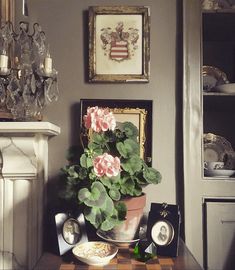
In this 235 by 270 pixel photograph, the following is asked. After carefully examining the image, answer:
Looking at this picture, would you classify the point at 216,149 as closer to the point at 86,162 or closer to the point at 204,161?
the point at 204,161

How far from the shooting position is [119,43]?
69.1 inches

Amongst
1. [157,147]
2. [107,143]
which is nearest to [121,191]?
[107,143]

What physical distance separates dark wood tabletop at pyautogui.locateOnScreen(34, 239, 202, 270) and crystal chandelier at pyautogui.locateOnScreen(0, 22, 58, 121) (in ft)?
2.05

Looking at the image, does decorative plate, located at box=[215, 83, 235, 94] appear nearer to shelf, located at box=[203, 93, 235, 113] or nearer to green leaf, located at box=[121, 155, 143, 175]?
shelf, located at box=[203, 93, 235, 113]

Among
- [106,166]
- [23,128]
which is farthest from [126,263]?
[23,128]

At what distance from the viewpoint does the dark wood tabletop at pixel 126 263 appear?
4.15ft

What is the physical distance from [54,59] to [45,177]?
0.62m

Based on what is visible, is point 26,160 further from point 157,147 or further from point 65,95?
point 157,147

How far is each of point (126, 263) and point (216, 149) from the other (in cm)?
84

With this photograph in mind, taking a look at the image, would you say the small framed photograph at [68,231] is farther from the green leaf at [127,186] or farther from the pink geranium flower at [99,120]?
the pink geranium flower at [99,120]

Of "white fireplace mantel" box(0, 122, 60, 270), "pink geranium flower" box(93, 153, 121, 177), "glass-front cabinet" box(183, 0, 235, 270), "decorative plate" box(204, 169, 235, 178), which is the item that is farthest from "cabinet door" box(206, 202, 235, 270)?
"white fireplace mantel" box(0, 122, 60, 270)

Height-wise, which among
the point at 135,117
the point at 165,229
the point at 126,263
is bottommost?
the point at 126,263

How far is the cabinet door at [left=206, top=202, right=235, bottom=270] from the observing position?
160 centimetres

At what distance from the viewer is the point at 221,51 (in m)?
1.93
